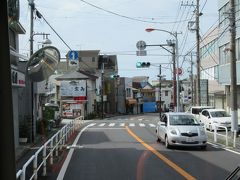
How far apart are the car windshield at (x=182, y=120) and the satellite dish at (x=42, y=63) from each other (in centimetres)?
601

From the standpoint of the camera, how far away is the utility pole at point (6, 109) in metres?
3.03

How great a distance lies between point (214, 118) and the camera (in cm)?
3494

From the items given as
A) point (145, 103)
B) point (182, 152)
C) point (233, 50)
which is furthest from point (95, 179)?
point (145, 103)

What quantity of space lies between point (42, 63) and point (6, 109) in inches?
753

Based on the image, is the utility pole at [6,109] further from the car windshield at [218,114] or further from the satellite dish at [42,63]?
the car windshield at [218,114]

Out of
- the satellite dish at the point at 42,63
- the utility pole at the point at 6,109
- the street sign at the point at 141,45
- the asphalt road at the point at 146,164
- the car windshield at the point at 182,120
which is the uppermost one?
the street sign at the point at 141,45

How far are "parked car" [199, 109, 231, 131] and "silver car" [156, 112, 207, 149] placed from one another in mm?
12765

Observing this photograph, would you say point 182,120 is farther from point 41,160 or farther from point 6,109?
point 6,109

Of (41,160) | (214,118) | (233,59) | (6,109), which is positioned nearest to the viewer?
(6,109)

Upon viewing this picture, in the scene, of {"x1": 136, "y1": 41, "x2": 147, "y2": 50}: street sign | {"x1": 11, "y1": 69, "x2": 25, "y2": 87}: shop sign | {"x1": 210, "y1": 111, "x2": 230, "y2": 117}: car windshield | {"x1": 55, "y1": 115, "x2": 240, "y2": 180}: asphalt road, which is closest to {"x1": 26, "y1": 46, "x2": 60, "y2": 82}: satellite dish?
{"x1": 11, "y1": 69, "x2": 25, "y2": 87}: shop sign

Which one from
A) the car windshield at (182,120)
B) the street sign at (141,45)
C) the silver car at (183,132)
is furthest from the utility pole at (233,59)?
the street sign at (141,45)

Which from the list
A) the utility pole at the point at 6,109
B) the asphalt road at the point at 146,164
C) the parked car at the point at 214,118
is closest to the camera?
the utility pole at the point at 6,109

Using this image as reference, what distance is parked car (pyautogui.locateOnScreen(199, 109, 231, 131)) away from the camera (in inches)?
1348

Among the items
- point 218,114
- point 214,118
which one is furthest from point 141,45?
point 214,118
